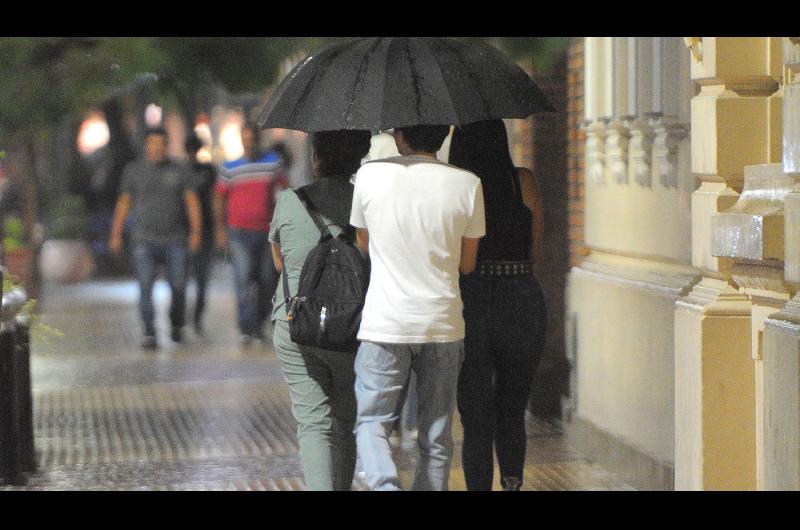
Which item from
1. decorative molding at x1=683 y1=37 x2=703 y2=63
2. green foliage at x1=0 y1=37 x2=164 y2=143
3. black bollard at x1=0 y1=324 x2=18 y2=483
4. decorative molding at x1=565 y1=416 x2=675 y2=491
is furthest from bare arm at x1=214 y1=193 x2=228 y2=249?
decorative molding at x1=683 y1=37 x2=703 y2=63

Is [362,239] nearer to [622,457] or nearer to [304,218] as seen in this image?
[304,218]

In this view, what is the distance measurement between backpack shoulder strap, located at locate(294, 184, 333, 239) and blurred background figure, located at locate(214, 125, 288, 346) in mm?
7509

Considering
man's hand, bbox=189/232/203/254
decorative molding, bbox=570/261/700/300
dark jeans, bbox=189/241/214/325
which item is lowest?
dark jeans, bbox=189/241/214/325

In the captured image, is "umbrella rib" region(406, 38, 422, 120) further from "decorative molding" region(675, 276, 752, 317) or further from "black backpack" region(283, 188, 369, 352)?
"decorative molding" region(675, 276, 752, 317)

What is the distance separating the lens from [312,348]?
20.1ft

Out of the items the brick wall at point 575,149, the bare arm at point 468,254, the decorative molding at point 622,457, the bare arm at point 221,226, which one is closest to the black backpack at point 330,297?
the bare arm at point 468,254

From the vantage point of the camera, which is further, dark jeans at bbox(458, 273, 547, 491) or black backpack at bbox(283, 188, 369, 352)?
dark jeans at bbox(458, 273, 547, 491)

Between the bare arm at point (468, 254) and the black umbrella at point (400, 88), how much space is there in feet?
1.51

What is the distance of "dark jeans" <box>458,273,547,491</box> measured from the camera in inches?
258

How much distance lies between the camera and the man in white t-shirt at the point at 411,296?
5.75 meters
